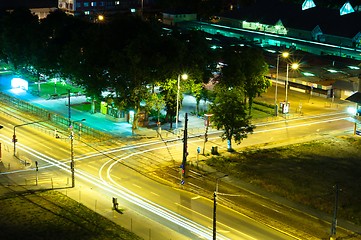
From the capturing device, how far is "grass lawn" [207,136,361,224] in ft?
213

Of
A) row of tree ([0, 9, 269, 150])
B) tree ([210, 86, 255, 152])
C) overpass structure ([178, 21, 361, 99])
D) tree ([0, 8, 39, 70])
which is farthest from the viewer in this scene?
tree ([0, 8, 39, 70])

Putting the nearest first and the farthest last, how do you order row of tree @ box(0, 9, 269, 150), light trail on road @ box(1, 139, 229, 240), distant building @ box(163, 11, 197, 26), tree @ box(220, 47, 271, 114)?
1. light trail on road @ box(1, 139, 229, 240)
2. row of tree @ box(0, 9, 269, 150)
3. tree @ box(220, 47, 271, 114)
4. distant building @ box(163, 11, 197, 26)

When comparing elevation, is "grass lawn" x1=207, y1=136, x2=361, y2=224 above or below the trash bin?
below

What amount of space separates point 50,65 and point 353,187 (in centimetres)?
6424

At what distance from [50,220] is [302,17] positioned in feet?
433

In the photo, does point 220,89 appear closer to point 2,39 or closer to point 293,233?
point 293,233

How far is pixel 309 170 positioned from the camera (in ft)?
242

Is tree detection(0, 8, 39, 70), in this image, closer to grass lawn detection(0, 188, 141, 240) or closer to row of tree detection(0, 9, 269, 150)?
row of tree detection(0, 9, 269, 150)

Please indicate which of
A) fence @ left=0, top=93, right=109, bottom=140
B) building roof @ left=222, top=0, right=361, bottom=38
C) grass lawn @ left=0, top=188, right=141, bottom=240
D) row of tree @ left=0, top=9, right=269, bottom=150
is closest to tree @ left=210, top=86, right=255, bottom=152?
row of tree @ left=0, top=9, right=269, bottom=150

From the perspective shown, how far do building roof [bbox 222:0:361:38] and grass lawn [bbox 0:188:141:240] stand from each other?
375ft

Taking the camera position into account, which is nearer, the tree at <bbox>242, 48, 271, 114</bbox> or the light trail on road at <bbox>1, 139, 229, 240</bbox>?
the light trail on road at <bbox>1, 139, 229, 240</bbox>

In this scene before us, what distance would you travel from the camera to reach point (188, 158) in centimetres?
7775

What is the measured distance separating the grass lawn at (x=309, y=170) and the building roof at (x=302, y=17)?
80.0 meters

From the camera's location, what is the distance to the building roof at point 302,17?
527ft
